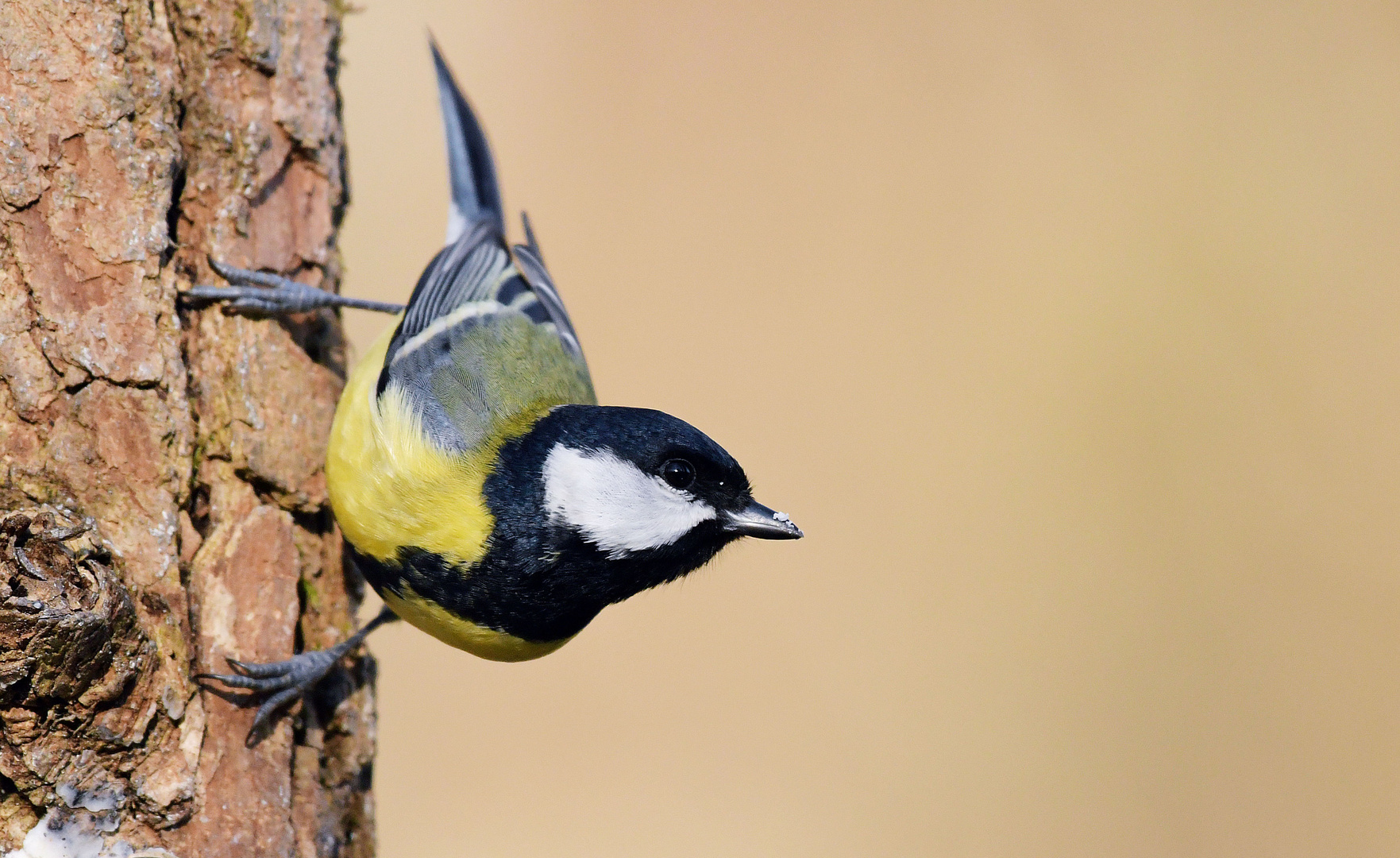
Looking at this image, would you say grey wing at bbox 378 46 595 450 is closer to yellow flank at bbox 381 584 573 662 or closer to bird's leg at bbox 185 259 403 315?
bird's leg at bbox 185 259 403 315

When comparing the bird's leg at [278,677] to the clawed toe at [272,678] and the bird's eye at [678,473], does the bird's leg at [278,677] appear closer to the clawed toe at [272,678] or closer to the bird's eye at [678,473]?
the clawed toe at [272,678]

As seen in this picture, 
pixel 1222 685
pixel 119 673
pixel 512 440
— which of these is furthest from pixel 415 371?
pixel 1222 685

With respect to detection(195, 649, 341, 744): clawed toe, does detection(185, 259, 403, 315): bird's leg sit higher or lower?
higher

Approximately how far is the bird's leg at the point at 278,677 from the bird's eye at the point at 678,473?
0.89 meters

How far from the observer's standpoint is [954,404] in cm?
544

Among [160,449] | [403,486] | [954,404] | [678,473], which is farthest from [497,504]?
[954,404]

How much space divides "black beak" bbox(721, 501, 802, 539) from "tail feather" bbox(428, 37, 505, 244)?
164 centimetres

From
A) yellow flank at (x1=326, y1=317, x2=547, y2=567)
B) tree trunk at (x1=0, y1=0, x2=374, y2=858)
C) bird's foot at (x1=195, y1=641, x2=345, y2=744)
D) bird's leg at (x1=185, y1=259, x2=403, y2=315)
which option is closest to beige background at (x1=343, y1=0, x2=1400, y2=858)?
bird's leg at (x1=185, y1=259, x2=403, y2=315)

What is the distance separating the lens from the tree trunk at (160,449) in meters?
1.82

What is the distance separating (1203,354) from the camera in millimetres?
5371

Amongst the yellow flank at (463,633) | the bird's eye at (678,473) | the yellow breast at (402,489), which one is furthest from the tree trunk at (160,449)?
the bird's eye at (678,473)

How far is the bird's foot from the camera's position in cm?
210

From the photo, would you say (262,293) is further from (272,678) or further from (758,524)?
(758,524)

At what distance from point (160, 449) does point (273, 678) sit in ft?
1.73
